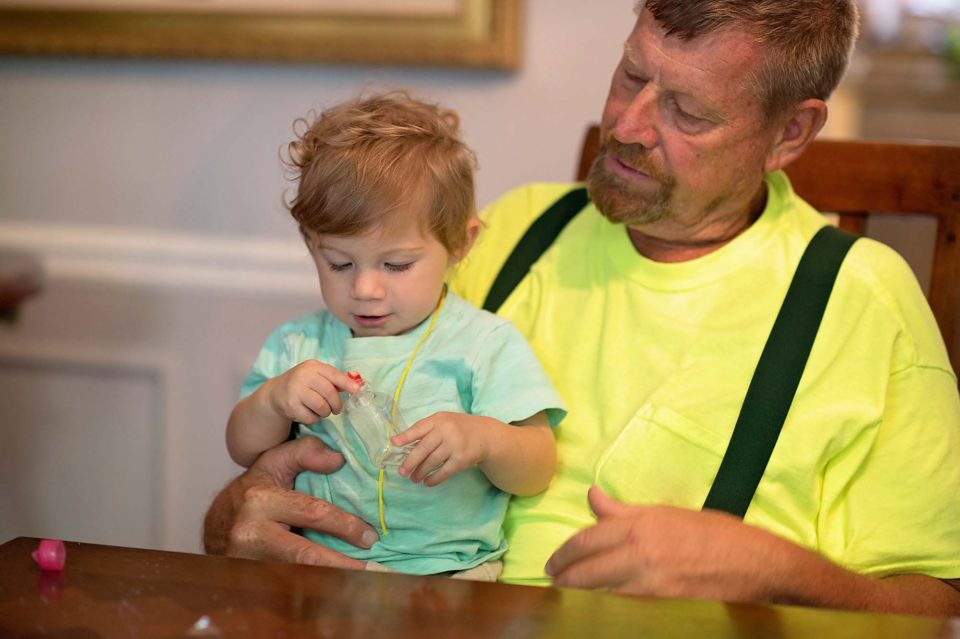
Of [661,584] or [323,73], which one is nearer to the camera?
[661,584]

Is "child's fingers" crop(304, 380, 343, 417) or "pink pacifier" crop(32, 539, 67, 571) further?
"child's fingers" crop(304, 380, 343, 417)

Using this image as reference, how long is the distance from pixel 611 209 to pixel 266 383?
1.65 feet

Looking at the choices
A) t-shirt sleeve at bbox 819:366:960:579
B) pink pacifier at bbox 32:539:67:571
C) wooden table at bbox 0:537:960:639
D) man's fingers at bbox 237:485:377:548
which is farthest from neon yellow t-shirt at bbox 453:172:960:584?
pink pacifier at bbox 32:539:67:571

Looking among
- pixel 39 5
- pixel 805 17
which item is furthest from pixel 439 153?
pixel 39 5

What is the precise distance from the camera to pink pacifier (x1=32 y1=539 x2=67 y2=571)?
37.1 inches

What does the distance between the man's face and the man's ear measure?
2 centimetres

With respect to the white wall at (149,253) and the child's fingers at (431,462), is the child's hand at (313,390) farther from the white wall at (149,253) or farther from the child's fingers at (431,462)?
the white wall at (149,253)

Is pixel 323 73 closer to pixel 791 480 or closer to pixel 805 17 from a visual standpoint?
pixel 805 17

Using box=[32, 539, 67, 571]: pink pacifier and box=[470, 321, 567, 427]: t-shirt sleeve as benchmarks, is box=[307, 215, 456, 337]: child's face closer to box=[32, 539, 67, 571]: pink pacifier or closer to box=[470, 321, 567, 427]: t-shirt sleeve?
box=[470, 321, 567, 427]: t-shirt sleeve

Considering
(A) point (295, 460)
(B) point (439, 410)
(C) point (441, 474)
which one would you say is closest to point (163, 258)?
(A) point (295, 460)

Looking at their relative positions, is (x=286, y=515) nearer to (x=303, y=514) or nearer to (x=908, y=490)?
(x=303, y=514)

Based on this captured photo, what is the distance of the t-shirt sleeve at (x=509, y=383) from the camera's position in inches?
51.6

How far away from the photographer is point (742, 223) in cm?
154

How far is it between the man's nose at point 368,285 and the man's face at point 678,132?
0.35 meters
